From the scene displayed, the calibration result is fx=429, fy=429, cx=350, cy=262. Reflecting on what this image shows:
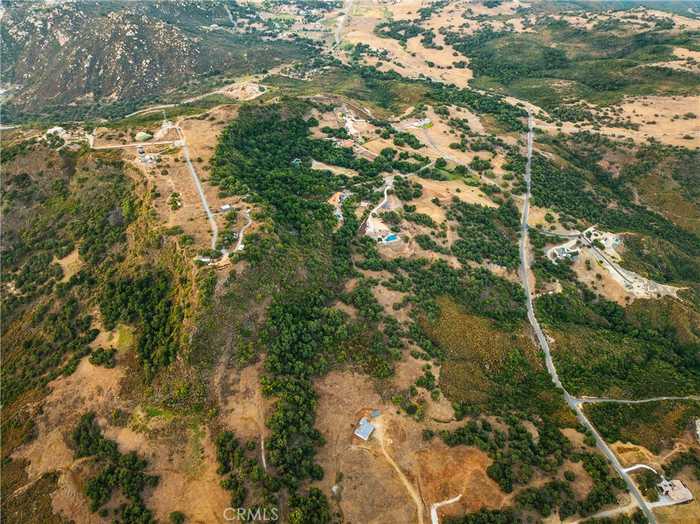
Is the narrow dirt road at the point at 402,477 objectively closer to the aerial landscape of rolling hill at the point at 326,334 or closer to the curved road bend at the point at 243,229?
the aerial landscape of rolling hill at the point at 326,334

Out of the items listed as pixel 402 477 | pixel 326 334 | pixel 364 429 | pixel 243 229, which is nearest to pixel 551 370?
pixel 402 477

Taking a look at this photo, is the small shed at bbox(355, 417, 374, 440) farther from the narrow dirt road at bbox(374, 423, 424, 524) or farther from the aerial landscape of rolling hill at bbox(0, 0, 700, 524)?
the narrow dirt road at bbox(374, 423, 424, 524)

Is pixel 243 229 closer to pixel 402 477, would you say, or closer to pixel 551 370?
pixel 402 477

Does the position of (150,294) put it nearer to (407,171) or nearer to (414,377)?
(414,377)

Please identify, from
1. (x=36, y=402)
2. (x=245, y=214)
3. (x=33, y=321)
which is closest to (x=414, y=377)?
(x=245, y=214)

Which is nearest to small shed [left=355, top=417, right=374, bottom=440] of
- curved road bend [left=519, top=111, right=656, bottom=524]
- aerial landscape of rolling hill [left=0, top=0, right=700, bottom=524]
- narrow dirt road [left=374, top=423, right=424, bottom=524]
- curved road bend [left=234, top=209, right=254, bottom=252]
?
aerial landscape of rolling hill [left=0, top=0, right=700, bottom=524]

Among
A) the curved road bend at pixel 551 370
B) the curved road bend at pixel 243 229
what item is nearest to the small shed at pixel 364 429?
the curved road bend at pixel 551 370
